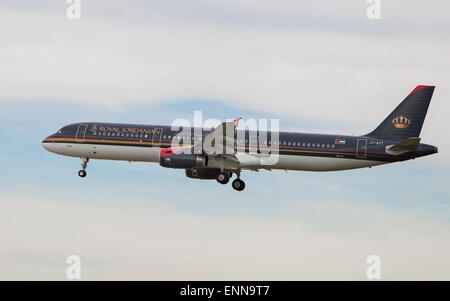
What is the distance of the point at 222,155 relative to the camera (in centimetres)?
5247

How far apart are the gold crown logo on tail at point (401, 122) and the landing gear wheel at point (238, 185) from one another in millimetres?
14166

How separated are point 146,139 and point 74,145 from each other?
7.47 m

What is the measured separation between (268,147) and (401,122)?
1175cm

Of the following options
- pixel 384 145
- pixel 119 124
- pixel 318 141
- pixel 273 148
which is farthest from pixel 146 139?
pixel 384 145

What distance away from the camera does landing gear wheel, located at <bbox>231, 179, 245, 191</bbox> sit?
5422 centimetres

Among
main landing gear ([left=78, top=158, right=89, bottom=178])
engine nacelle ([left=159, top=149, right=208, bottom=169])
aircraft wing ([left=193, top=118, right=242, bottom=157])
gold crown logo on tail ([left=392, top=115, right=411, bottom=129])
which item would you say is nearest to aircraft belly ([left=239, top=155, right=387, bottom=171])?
aircraft wing ([left=193, top=118, right=242, bottom=157])

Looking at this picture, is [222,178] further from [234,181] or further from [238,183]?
[238,183]

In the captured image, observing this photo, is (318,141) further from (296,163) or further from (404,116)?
(404,116)

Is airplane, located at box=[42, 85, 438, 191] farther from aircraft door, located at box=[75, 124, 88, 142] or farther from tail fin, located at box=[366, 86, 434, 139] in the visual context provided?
aircraft door, located at box=[75, 124, 88, 142]

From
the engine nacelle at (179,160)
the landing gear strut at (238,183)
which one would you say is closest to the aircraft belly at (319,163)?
the landing gear strut at (238,183)

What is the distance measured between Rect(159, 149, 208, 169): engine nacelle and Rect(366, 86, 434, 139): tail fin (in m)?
15.8

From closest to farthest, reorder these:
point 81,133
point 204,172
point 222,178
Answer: point 222,178
point 204,172
point 81,133

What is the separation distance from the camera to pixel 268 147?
5262 cm

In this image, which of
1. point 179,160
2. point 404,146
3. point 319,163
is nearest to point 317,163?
point 319,163
